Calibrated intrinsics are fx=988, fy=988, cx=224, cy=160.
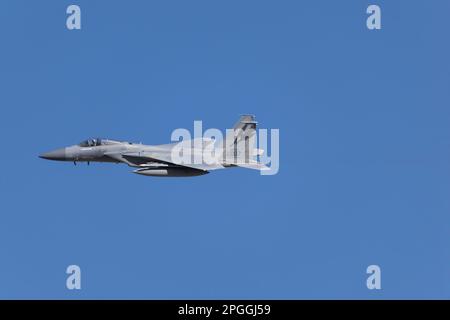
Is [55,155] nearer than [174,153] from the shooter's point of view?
No

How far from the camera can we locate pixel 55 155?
144 feet

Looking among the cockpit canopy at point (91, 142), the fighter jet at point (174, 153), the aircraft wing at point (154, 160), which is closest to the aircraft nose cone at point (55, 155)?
the fighter jet at point (174, 153)

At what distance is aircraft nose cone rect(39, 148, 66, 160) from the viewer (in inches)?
1729

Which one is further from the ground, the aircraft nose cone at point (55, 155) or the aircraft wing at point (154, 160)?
the aircraft nose cone at point (55, 155)

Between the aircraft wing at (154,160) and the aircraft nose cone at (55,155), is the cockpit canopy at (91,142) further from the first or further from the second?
the aircraft wing at (154,160)

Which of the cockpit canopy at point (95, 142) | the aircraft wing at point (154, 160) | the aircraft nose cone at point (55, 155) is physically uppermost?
the cockpit canopy at point (95, 142)

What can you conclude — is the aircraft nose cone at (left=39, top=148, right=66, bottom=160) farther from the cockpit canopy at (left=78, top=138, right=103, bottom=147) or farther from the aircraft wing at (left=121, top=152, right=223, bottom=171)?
the aircraft wing at (left=121, top=152, right=223, bottom=171)

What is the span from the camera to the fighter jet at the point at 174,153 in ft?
140

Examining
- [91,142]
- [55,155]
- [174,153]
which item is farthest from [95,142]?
[174,153]

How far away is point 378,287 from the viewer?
40.1m

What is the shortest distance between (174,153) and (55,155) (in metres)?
5.41

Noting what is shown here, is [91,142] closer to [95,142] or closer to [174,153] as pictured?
[95,142]
